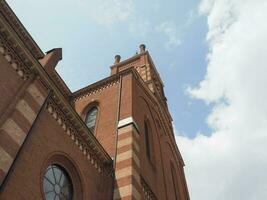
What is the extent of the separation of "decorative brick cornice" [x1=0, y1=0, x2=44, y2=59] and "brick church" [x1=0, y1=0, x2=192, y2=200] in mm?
50

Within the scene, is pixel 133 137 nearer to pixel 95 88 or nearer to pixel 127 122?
pixel 127 122

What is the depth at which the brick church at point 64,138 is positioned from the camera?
877 cm

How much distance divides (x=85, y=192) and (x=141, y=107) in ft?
25.8

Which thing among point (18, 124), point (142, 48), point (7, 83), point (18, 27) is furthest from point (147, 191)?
point (142, 48)

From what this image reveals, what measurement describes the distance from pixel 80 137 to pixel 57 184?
7.03ft

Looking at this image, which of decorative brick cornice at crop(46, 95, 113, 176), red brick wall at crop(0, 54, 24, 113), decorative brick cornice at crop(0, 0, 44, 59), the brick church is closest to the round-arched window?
the brick church

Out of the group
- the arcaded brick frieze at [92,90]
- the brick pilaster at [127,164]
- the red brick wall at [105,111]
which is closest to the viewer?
the brick pilaster at [127,164]

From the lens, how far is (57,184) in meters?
10.3

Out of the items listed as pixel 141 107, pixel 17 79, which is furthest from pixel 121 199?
pixel 141 107

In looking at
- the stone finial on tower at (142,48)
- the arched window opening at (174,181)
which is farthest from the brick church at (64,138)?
the stone finial on tower at (142,48)

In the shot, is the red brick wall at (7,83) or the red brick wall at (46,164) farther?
the red brick wall at (7,83)

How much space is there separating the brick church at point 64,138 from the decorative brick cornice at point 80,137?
34mm

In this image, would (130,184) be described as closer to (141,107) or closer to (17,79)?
(17,79)

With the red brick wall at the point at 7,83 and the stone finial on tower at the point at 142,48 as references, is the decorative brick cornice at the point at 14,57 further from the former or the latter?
the stone finial on tower at the point at 142,48
